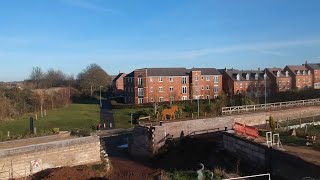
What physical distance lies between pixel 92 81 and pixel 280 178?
65.8 metres

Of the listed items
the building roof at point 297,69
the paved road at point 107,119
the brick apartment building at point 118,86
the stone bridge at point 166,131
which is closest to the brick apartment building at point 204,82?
the paved road at point 107,119

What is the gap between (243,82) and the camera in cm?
6806

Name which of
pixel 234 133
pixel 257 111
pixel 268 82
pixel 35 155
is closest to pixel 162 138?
pixel 234 133

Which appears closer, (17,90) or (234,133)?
(234,133)

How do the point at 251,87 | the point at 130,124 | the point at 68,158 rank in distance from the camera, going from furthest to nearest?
1. the point at 251,87
2. the point at 130,124
3. the point at 68,158

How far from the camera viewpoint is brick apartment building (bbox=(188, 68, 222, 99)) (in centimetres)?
6211

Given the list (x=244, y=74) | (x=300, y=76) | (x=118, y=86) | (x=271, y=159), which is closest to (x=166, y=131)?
(x=271, y=159)

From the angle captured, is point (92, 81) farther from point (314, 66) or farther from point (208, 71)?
point (314, 66)

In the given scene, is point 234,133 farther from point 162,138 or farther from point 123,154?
point 123,154

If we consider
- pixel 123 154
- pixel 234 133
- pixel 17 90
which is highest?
pixel 17 90

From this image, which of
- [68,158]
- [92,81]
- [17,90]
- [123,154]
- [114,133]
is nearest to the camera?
[68,158]

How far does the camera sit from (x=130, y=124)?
42344 mm

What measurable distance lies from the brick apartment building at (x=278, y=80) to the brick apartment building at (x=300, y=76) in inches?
53.5

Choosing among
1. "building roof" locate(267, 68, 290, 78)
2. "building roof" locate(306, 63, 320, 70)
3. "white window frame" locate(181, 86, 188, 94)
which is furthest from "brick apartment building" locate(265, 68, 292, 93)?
"white window frame" locate(181, 86, 188, 94)
